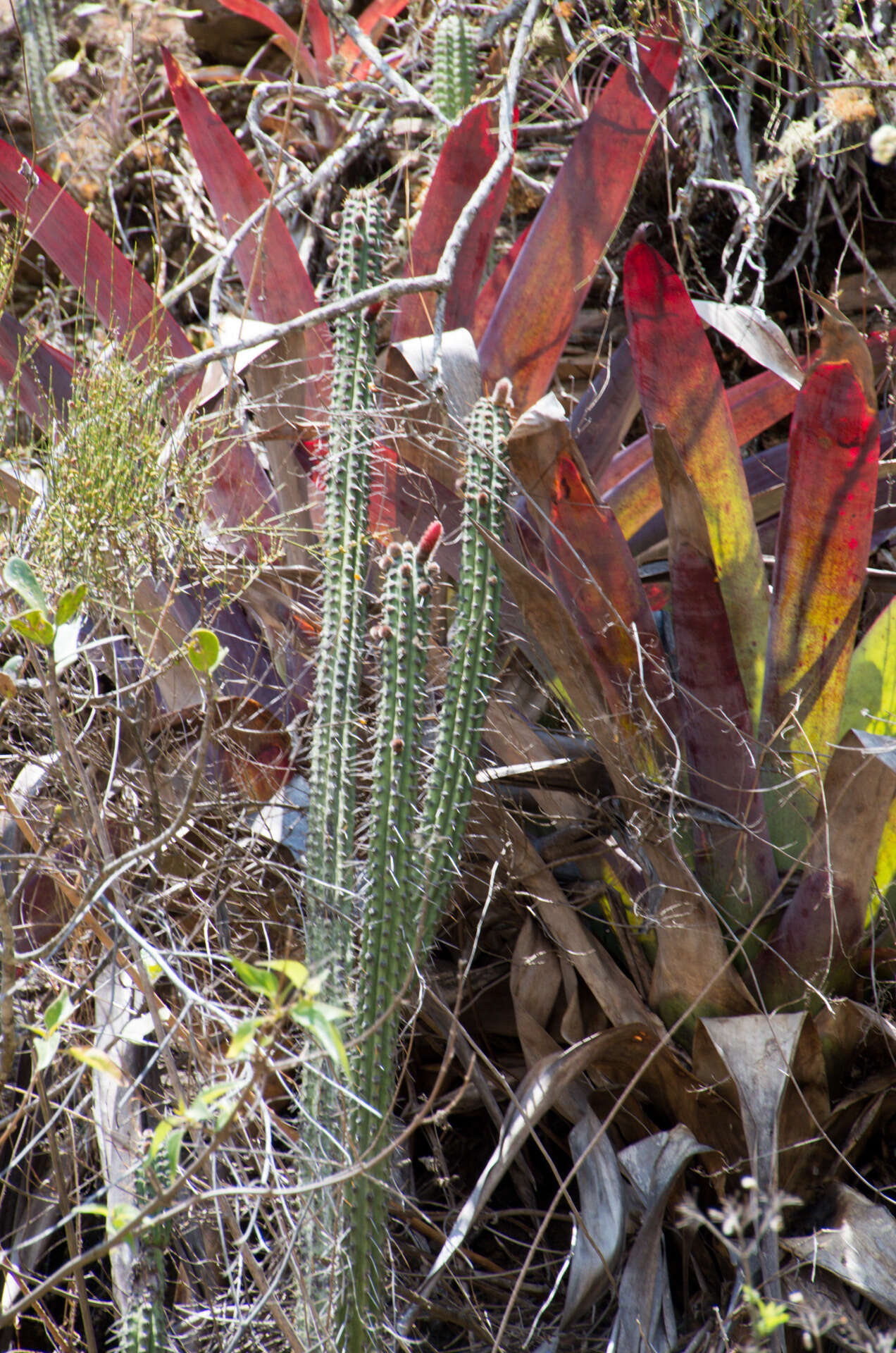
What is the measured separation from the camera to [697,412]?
1378 mm

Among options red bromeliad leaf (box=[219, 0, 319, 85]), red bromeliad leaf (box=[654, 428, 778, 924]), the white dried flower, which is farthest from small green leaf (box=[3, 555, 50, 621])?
red bromeliad leaf (box=[219, 0, 319, 85])

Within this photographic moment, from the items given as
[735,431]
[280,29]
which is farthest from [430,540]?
[280,29]

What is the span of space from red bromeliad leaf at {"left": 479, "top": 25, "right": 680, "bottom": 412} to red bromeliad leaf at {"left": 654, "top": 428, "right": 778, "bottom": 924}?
1.49 ft

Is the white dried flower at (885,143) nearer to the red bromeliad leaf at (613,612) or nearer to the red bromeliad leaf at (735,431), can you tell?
the red bromeliad leaf at (735,431)

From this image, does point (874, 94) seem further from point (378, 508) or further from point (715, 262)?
point (378, 508)

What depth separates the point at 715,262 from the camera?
2.34m

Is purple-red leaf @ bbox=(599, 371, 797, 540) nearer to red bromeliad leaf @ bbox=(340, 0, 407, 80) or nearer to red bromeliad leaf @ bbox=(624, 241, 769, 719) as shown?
red bromeliad leaf @ bbox=(624, 241, 769, 719)

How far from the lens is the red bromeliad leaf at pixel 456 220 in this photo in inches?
67.7

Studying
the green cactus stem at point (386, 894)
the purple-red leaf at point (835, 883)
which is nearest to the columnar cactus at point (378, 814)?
the green cactus stem at point (386, 894)

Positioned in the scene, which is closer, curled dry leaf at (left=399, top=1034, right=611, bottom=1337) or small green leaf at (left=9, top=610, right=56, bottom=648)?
small green leaf at (left=9, top=610, right=56, bottom=648)

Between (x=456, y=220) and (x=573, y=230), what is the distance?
29cm

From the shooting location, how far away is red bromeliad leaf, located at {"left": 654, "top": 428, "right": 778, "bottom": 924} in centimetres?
132

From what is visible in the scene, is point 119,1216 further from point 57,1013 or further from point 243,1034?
point 243,1034

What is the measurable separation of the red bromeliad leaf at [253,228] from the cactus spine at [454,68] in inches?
21.3
